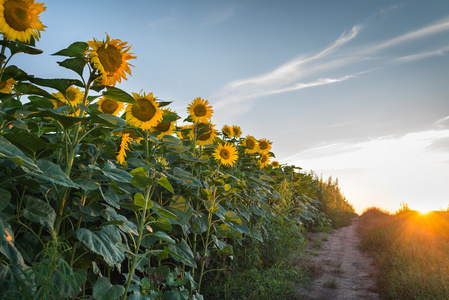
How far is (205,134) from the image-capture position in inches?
160

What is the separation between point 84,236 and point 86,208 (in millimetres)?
246

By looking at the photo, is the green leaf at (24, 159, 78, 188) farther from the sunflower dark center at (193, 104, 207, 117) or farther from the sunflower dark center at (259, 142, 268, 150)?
the sunflower dark center at (259, 142, 268, 150)

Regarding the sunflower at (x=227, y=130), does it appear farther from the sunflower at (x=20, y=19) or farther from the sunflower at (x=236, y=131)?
the sunflower at (x=20, y=19)

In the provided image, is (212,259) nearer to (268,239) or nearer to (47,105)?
(268,239)

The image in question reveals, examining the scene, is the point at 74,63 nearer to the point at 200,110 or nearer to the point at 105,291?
the point at 105,291

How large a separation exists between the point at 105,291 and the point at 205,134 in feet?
7.74

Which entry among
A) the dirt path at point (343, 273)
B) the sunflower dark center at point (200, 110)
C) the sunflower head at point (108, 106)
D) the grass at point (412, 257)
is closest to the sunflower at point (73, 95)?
the sunflower head at point (108, 106)

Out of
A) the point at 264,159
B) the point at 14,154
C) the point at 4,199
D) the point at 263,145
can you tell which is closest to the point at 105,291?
the point at 4,199

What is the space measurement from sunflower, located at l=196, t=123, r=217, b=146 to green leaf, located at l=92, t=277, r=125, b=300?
6.70ft

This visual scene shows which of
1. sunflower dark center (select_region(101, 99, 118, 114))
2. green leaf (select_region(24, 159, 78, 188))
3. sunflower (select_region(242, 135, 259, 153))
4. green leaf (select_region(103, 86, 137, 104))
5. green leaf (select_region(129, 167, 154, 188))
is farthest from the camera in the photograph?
sunflower (select_region(242, 135, 259, 153))

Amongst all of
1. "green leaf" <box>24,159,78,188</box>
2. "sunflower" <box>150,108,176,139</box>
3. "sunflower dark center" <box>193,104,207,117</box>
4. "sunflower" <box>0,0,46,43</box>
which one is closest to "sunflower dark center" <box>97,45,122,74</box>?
"sunflower" <box>0,0,46,43</box>

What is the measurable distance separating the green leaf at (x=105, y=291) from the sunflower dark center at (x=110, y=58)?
4.09 ft

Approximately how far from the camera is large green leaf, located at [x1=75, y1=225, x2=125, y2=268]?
178 centimetres

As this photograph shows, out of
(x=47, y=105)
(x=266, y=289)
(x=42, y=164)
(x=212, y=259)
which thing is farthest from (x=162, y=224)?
(x=266, y=289)
